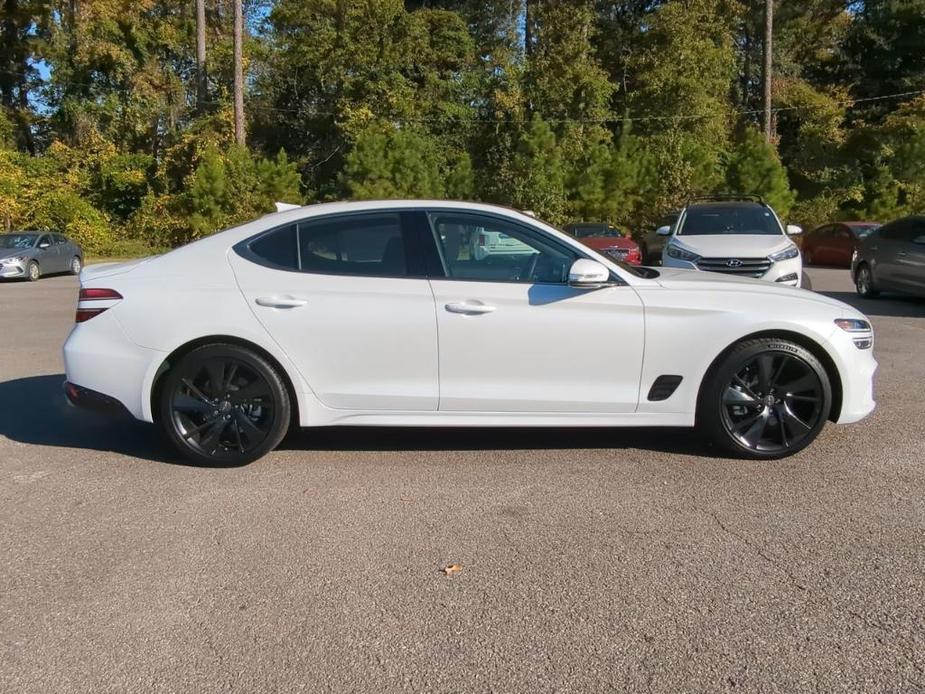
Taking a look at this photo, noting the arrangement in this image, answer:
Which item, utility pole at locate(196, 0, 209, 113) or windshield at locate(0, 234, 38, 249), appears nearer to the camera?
windshield at locate(0, 234, 38, 249)

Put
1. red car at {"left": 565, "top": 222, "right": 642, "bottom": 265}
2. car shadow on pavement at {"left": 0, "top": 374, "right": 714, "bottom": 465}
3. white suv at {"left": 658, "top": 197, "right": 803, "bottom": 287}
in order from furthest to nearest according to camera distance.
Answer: red car at {"left": 565, "top": 222, "right": 642, "bottom": 265} → white suv at {"left": 658, "top": 197, "right": 803, "bottom": 287} → car shadow on pavement at {"left": 0, "top": 374, "right": 714, "bottom": 465}

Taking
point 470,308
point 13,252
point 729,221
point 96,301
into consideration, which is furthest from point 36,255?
point 470,308

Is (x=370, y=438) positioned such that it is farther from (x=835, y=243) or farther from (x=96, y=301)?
(x=835, y=243)

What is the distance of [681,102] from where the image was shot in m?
36.4

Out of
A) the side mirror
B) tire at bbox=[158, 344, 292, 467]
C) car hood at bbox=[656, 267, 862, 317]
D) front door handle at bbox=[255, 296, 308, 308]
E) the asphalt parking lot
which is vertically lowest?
the asphalt parking lot

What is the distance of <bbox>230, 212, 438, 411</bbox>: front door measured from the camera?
16.9 ft

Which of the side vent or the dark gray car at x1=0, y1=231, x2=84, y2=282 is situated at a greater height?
the dark gray car at x1=0, y1=231, x2=84, y2=282

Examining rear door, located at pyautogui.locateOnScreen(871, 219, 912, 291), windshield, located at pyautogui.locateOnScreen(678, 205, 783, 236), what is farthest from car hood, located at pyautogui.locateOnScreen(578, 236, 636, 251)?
windshield, located at pyautogui.locateOnScreen(678, 205, 783, 236)

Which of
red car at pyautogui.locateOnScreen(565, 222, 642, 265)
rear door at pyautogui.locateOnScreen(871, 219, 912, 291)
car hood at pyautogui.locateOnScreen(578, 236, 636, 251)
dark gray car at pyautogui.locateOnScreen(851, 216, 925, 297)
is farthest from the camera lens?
car hood at pyautogui.locateOnScreen(578, 236, 636, 251)

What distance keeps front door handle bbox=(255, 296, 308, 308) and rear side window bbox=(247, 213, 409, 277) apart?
8.8 inches

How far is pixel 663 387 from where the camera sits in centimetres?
524

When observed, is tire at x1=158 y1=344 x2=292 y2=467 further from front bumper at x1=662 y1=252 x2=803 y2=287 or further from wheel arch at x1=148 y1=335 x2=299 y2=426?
front bumper at x1=662 y1=252 x2=803 y2=287

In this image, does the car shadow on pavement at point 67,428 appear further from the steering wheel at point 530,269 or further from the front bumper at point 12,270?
the front bumper at point 12,270

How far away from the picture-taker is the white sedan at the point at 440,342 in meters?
5.17
